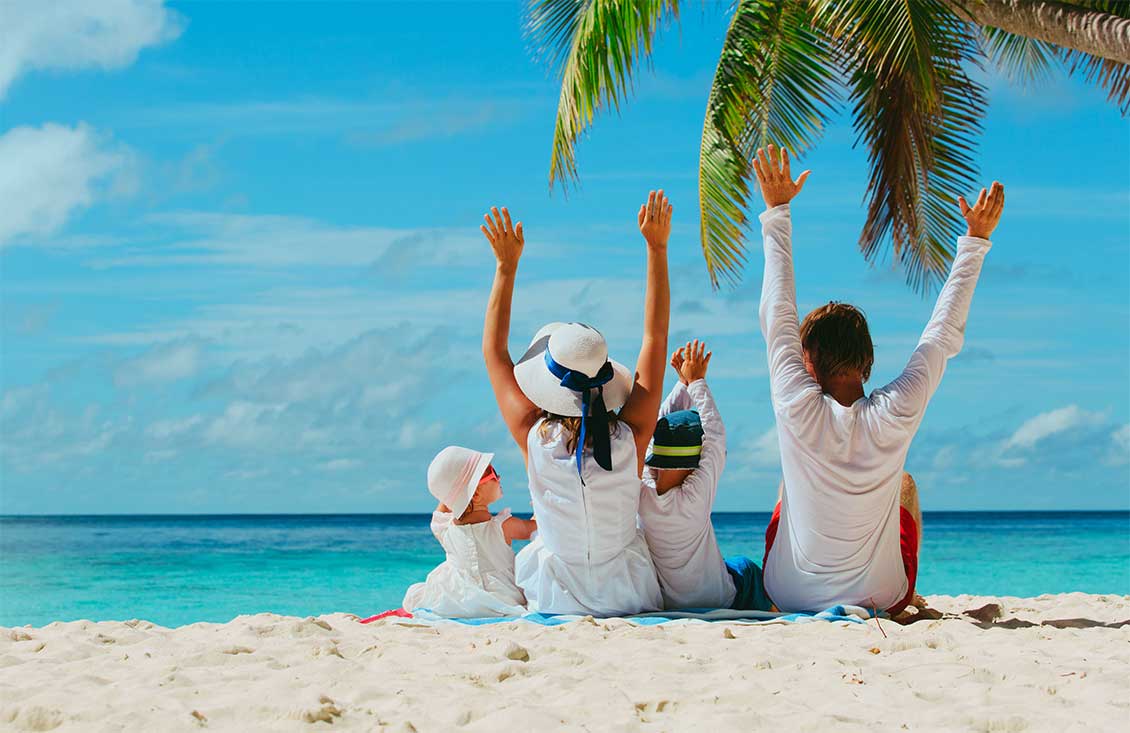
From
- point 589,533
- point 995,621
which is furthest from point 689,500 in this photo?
point 995,621

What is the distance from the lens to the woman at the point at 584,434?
458cm

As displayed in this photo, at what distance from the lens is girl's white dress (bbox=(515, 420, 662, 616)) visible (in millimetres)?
4602

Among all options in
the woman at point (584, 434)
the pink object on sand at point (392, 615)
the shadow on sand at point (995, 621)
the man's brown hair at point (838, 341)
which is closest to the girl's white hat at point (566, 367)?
the woman at point (584, 434)

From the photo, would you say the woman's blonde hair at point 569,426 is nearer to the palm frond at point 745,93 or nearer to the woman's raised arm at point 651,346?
the woman's raised arm at point 651,346

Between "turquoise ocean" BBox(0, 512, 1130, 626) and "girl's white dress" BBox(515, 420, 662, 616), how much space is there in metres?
10.4

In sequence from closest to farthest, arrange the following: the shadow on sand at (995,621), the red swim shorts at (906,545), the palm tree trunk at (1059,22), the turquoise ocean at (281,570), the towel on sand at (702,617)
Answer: the towel on sand at (702,617) → the shadow on sand at (995,621) → the red swim shorts at (906,545) → the palm tree trunk at (1059,22) → the turquoise ocean at (281,570)

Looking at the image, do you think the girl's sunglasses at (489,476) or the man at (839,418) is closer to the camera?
the man at (839,418)

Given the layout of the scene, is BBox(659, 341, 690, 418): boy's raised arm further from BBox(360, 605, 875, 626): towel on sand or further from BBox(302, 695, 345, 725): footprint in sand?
BBox(302, 695, 345, 725): footprint in sand

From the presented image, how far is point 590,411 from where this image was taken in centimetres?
457

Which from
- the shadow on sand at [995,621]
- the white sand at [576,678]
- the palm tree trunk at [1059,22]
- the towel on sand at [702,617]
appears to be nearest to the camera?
the white sand at [576,678]

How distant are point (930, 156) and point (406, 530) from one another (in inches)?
1389

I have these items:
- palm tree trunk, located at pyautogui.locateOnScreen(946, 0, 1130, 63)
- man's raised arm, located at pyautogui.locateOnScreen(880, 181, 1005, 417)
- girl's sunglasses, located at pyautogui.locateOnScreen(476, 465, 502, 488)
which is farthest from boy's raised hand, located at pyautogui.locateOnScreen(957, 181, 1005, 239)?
palm tree trunk, located at pyautogui.locateOnScreen(946, 0, 1130, 63)

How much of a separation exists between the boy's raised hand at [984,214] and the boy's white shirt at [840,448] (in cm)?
5

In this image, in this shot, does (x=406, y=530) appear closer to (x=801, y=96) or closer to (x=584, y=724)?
(x=801, y=96)
